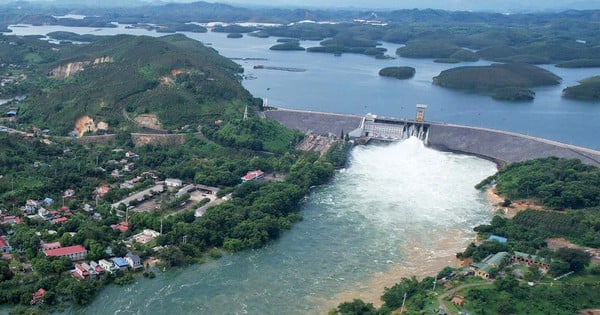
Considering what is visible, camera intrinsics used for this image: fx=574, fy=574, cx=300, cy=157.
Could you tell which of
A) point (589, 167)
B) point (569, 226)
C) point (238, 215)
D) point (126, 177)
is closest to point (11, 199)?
point (126, 177)

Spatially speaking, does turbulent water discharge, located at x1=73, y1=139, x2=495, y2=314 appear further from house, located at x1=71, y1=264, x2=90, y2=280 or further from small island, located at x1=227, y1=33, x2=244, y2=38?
small island, located at x1=227, y1=33, x2=244, y2=38

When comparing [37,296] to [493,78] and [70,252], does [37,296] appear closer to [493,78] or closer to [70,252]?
[70,252]

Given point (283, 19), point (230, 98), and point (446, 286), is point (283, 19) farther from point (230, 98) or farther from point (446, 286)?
point (446, 286)

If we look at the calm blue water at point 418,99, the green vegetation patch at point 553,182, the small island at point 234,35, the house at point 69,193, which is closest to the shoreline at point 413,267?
the green vegetation patch at point 553,182

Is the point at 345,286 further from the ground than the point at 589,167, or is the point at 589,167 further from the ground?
the point at 589,167

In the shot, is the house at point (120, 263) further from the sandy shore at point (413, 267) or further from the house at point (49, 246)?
the sandy shore at point (413, 267)

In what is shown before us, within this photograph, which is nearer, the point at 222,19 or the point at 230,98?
the point at 230,98
